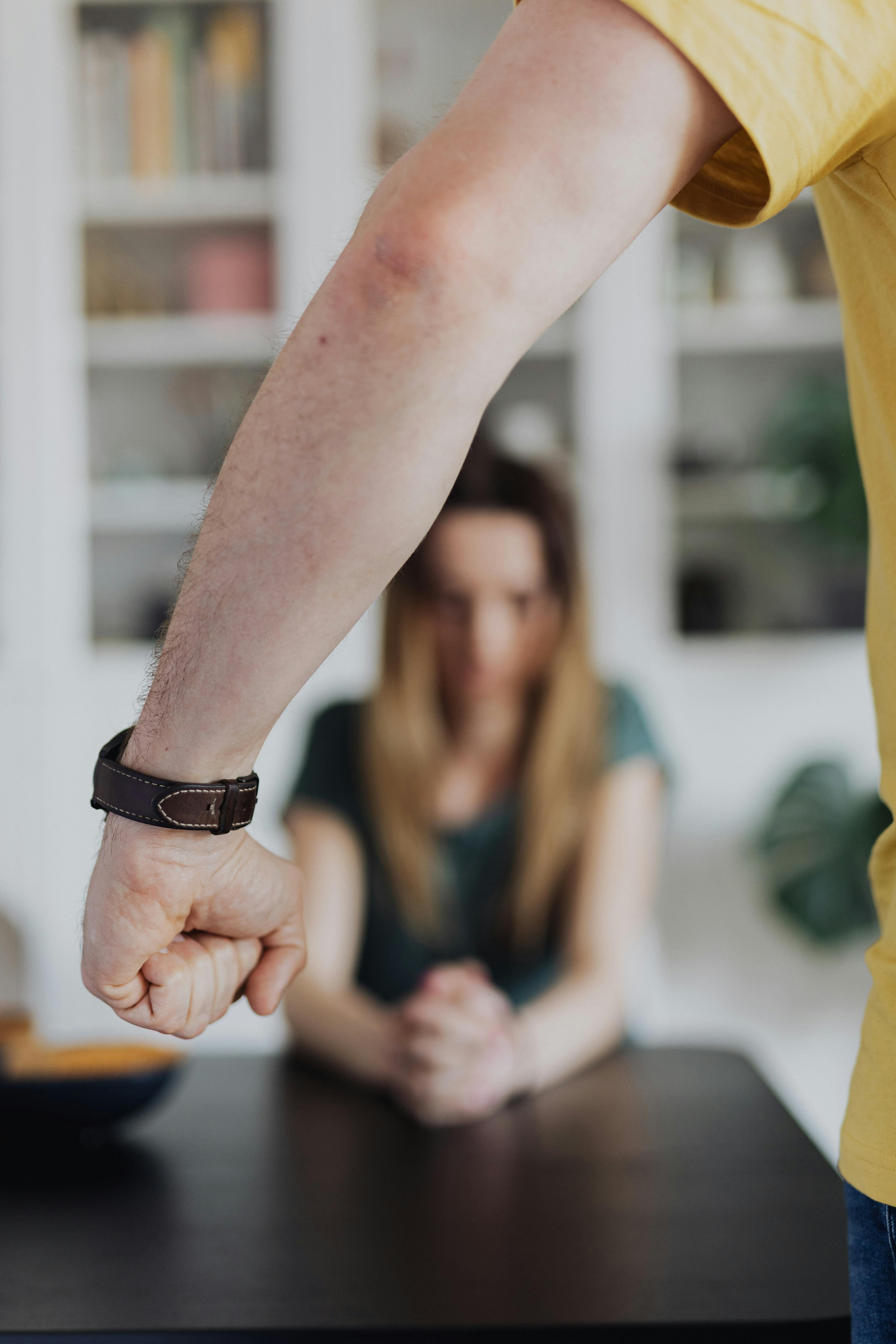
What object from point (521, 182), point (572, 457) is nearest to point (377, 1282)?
point (521, 182)

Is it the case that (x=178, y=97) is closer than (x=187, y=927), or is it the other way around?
(x=187, y=927)

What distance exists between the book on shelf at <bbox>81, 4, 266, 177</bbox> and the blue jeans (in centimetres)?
247

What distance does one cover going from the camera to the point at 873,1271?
514mm

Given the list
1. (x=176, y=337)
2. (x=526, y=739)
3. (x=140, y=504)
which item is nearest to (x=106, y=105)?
(x=176, y=337)

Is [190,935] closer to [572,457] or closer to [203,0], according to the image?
[572,457]

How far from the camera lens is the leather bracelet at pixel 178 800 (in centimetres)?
56

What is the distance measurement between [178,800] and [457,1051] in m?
0.58

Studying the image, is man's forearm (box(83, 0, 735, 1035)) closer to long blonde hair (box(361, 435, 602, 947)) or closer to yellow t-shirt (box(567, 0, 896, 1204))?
yellow t-shirt (box(567, 0, 896, 1204))

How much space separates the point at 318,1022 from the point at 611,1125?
438 millimetres

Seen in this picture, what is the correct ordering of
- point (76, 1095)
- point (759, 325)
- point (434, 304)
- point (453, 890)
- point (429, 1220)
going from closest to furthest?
point (434, 304) → point (429, 1220) → point (76, 1095) → point (453, 890) → point (759, 325)

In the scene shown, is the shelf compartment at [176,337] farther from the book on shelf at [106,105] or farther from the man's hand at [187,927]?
the man's hand at [187,927]

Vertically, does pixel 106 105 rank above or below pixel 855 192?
above

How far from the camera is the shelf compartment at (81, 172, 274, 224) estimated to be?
2.50 m

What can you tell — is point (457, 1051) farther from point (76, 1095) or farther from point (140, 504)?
point (140, 504)
